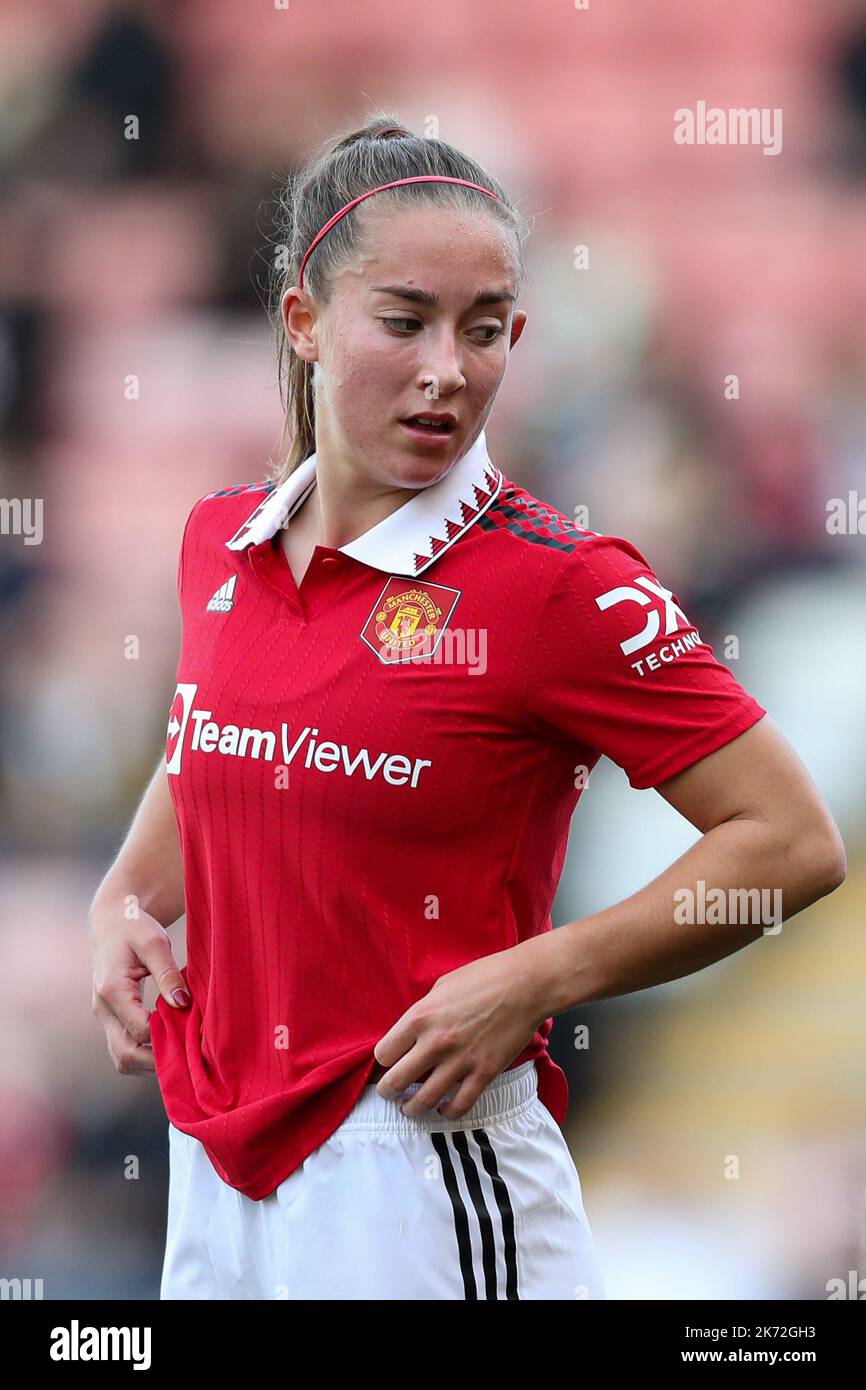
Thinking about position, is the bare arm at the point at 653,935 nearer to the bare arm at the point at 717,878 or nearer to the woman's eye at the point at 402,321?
the bare arm at the point at 717,878

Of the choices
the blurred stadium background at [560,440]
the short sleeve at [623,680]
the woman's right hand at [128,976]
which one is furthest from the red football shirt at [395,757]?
the blurred stadium background at [560,440]

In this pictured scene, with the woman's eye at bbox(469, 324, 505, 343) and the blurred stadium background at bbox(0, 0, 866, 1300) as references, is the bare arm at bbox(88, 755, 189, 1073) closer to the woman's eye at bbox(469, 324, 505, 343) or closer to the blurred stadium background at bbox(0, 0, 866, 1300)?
the woman's eye at bbox(469, 324, 505, 343)

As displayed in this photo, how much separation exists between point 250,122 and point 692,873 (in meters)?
1.72

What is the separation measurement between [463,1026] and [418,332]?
0.51 meters

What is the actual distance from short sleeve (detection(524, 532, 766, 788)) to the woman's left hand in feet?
0.57

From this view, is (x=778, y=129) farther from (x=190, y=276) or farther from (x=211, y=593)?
(x=211, y=593)

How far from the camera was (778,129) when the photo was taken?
2201 mm

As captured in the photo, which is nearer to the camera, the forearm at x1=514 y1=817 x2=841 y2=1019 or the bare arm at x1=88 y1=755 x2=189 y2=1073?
the forearm at x1=514 y1=817 x2=841 y2=1019

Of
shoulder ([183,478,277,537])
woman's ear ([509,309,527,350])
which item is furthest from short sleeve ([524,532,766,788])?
shoulder ([183,478,277,537])

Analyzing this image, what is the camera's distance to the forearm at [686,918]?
100 centimetres

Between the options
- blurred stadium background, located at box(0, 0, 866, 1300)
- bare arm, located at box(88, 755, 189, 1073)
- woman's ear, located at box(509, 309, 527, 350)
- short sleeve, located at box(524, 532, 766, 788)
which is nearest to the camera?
short sleeve, located at box(524, 532, 766, 788)

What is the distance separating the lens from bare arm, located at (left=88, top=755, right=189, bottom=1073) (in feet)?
4.09

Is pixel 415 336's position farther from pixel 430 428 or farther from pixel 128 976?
pixel 128 976
